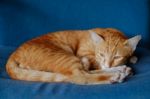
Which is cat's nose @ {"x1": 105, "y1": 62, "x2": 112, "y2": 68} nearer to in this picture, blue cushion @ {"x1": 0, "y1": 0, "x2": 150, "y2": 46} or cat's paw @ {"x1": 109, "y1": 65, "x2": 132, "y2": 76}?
cat's paw @ {"x1": 109, "y1": 65, "x2": 132, "y2": 76}

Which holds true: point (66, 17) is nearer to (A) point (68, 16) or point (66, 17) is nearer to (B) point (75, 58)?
(A) point (68, 16)

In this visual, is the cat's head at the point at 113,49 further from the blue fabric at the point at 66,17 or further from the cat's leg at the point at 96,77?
the blue fabric at the point at 66,17

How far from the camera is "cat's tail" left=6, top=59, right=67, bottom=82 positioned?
1410 mm

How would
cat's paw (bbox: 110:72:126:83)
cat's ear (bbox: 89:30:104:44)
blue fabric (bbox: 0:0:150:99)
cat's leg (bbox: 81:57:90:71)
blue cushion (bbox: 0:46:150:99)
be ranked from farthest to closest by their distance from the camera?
blue fabric (bbox: 0:0:150:99) → cat's ear (bbox: 89:30:104:44) → cat's leg (bbox: 81:57:90:71) → cat's paw (bbox: 110:72:126:83) → blue cushion (bbox: 0:46:150:99)

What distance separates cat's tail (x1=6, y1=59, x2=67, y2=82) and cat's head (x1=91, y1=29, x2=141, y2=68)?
320mm

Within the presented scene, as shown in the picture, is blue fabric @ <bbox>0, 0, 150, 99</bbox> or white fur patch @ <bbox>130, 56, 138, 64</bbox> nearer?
white fur patch @ <bbox>130, 56, 138, 64</bbox>

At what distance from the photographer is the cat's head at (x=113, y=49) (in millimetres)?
1624

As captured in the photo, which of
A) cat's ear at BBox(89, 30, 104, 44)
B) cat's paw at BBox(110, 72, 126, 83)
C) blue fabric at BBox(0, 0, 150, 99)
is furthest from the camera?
blue fabric at BBox(0, 0, 150, 99)

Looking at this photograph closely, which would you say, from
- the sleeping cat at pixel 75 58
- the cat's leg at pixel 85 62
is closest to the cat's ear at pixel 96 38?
the sleeping cat at pixel 75 58

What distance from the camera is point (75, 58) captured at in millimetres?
1504

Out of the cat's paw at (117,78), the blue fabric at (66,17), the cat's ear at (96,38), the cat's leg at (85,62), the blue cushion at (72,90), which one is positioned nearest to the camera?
the blue cushion at (72,90)

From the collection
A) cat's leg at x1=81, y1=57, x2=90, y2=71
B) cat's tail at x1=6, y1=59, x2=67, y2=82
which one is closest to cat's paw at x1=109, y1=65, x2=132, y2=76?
cat's leg at x1=81, y1=57, x2=90, y2=71

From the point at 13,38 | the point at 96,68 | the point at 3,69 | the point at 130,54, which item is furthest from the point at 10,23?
the point at 130,54

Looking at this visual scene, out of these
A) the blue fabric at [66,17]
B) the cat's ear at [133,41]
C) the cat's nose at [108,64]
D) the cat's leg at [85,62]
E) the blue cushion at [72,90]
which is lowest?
the blue cushion at [72,90]
